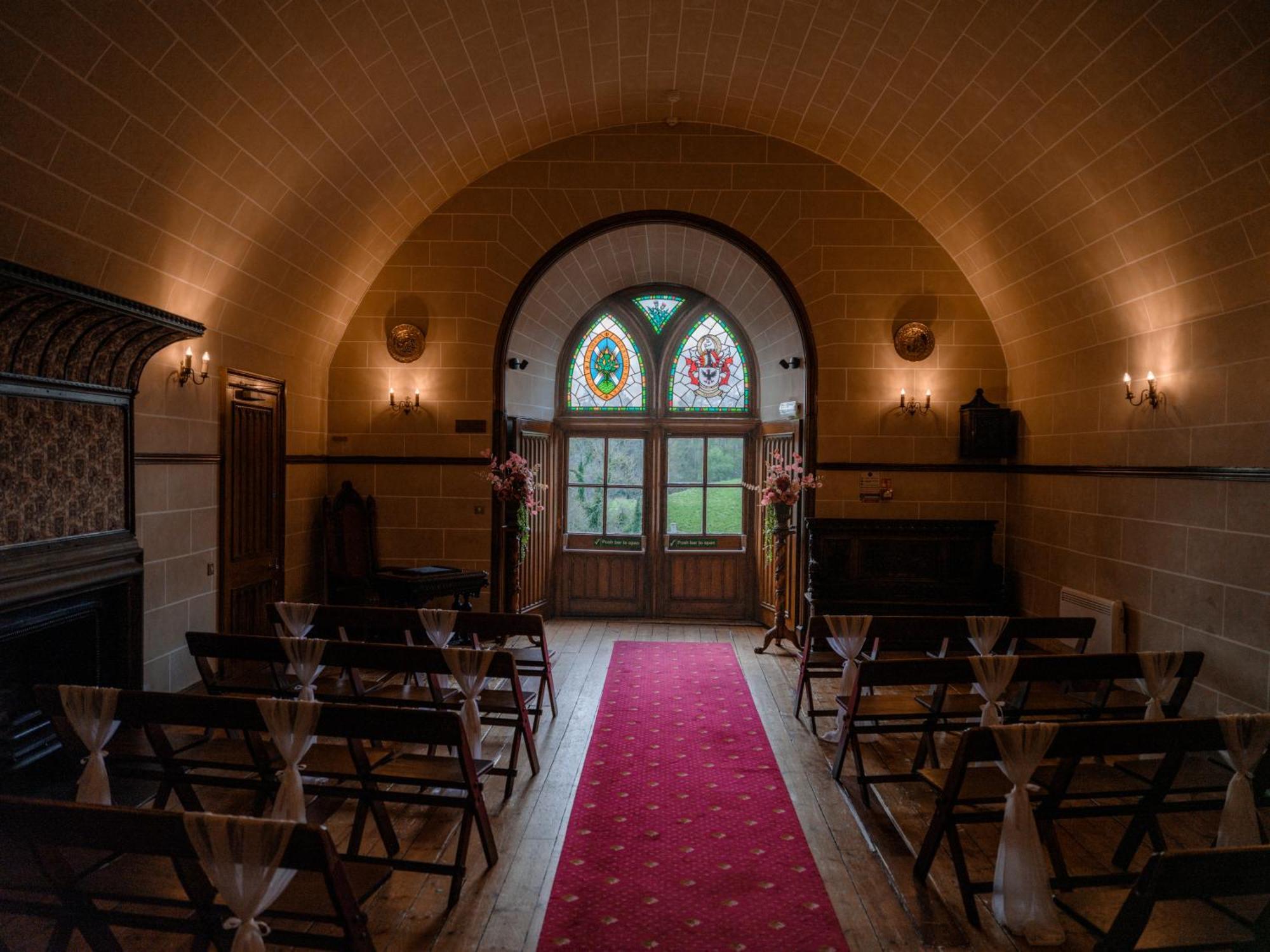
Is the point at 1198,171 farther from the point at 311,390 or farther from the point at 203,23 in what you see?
the point at 311,390

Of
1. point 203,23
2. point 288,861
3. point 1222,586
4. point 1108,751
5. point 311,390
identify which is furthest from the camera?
point 311,390

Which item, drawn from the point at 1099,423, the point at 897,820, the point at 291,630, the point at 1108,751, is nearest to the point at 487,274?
the point at 291,630

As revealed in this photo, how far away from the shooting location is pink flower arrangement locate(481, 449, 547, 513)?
7148 mm

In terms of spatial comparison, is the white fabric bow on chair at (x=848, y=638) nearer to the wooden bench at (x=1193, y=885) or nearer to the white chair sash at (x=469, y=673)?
the white chair sash at (x=469, y=673)

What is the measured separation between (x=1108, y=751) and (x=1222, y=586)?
2.23 metres

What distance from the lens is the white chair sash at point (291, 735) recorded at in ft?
9.66

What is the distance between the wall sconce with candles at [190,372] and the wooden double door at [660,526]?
13.6 feet

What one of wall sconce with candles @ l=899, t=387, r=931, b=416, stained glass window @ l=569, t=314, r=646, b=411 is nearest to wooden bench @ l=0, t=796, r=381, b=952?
wall sconce with candles @ l=899, t=387, r=931, b=416

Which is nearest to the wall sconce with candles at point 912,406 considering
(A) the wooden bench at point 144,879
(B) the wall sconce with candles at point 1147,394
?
(B) the wall sconce with candles at point 1147,394

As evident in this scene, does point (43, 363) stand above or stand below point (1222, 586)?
above

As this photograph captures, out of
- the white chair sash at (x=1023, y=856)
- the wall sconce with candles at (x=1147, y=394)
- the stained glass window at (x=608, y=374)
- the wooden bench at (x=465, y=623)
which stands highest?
the stained glass window at (x=608, y=374)

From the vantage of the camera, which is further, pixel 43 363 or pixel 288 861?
pixel 43 363

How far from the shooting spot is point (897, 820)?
392cm

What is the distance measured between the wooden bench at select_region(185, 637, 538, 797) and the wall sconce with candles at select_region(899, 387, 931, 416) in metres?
4.34
